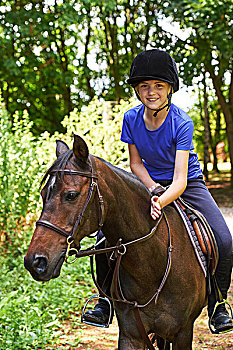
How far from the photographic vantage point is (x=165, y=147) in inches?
123

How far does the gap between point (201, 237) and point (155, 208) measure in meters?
0.54

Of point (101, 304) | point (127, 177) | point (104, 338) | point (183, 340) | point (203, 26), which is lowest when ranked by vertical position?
point (104, 338)

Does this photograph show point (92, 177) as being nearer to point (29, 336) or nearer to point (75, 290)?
point (29, 336)

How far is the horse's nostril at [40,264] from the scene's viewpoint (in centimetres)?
221

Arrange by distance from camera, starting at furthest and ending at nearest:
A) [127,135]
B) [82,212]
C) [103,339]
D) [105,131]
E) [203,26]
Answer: [203,26], [105,131], [103,339], [127,135], [82,212]

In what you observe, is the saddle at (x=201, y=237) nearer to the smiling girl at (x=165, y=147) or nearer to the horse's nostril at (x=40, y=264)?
the smiling girl at (x=165, y=147)

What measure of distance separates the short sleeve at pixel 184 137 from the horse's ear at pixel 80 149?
0.85 meters

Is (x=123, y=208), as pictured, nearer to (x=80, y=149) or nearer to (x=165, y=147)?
(x=80, y=149)

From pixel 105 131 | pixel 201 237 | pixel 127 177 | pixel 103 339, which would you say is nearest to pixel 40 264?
pixel 127 177

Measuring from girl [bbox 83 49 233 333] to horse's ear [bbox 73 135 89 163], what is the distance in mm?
651

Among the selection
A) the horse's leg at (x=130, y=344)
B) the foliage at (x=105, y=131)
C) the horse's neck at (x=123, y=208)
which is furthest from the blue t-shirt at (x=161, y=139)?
the foliage at (x=105, y=131)

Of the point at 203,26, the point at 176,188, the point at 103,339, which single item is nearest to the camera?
the point at 176,188

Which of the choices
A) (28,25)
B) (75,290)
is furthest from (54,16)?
(75,290)

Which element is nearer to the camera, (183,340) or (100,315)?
(183,340)
